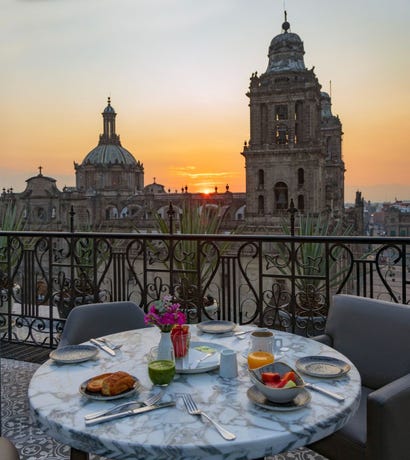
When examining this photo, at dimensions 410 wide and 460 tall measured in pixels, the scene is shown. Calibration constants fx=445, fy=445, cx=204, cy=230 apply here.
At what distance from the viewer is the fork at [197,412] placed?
1.16m

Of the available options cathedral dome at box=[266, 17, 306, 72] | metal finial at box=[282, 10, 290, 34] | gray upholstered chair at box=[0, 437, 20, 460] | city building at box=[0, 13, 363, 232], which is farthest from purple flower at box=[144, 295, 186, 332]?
metal finial at box=[282, 10, 290, 34]

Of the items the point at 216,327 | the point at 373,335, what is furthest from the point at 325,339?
the point at 216,327

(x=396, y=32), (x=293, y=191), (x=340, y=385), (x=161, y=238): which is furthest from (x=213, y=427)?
(x=293, y=191)

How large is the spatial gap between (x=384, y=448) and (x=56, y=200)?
136 ft

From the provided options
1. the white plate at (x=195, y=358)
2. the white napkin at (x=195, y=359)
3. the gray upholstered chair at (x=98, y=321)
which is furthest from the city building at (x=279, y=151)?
the white napkin at (x=195, y=359)

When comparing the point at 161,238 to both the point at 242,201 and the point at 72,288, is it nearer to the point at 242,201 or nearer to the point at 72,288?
the point at 72,288

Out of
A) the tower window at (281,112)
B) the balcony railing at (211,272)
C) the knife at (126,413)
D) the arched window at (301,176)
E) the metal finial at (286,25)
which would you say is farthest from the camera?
the metal finial at (286,25)

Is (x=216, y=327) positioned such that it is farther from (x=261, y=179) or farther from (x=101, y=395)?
(x=261, y=179)

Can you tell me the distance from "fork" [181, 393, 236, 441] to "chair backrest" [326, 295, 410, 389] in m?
1.13

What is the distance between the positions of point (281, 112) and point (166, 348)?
34.9 metres

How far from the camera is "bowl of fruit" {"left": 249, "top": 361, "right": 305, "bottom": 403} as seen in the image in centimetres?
131

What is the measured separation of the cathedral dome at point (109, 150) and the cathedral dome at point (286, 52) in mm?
31070

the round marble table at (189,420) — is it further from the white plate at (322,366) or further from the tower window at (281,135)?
the tower window at (281,135)

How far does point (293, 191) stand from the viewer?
34.9m
